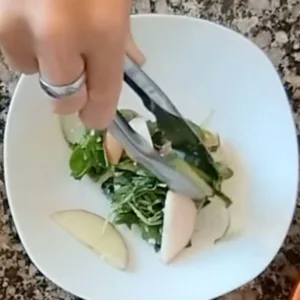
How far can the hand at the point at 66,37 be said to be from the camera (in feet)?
1.41

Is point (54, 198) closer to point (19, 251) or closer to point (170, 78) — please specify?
point (19, 251)

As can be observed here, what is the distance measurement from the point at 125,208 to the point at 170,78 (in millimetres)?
174

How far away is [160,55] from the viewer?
93 centimetres

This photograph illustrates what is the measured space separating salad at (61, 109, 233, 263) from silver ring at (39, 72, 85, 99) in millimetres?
320

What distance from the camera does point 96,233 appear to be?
0.87 metres

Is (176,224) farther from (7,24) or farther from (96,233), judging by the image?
(7,24)

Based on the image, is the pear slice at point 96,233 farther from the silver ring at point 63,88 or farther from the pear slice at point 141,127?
the silver ring at point 63,88

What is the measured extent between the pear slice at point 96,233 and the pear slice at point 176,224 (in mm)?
48

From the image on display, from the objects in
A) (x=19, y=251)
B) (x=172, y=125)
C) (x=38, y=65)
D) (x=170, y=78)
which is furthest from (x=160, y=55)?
(x=38, y=65)

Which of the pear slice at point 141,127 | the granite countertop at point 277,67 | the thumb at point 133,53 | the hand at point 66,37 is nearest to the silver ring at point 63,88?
the hand at point 66,37

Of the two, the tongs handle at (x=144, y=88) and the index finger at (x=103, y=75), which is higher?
the index finger at (x=103, y=75)

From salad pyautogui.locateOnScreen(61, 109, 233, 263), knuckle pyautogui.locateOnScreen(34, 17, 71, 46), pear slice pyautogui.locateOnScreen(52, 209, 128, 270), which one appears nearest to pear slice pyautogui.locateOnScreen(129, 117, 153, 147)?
salad pyautogui.locateOnScreen(61, 109, 233, 263)

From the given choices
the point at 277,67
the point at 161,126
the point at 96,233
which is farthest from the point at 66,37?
the point at 277,67

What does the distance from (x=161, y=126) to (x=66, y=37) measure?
35cm
